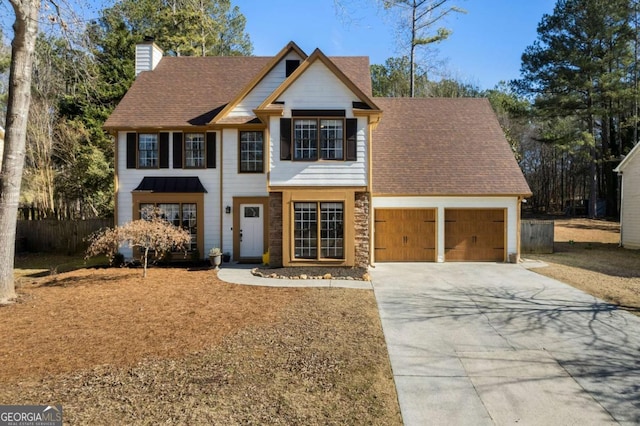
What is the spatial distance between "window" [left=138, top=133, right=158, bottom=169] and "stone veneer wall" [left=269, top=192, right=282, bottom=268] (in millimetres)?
5456

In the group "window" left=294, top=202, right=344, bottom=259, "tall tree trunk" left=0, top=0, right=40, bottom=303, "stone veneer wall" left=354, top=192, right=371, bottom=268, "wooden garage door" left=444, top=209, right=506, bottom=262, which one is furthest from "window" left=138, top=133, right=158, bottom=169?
"wooden garage door" left=444, top=209, right=506, bottom=262

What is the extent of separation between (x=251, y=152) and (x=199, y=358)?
384 inches

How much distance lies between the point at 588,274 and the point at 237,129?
44.2 ft

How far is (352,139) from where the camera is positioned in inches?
480

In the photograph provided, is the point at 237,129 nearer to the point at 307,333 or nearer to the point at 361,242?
the point at 361,242

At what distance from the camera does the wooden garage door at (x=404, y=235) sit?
1447 centimetres

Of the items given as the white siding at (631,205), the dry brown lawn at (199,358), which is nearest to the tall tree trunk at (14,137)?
the dry brown lawn at (199,358)

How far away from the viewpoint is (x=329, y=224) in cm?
1238

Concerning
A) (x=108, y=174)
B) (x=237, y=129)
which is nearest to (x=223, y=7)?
(x=108, y=174)

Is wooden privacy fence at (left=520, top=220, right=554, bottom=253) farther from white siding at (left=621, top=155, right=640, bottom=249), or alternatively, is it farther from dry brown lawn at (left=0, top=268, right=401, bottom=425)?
dry brown lawn at (left=0, top=268, right=401, bottom=425)

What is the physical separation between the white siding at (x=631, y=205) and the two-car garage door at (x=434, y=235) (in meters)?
8.91

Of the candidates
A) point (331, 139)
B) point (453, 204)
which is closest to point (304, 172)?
point (331, 139)

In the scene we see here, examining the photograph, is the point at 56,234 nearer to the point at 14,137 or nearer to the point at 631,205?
the point at 14,137

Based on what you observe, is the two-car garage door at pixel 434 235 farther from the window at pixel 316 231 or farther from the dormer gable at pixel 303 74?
the dormer gable at pixel 303 74
